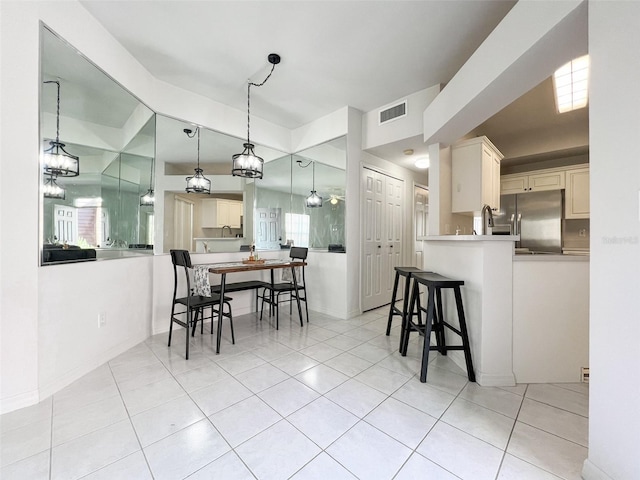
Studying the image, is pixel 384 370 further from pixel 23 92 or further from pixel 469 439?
pixel 23 92

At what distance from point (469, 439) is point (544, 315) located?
3.84 ft

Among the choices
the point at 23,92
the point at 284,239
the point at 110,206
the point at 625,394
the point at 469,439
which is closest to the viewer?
the point at 625,394

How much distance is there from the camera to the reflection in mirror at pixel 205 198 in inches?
124

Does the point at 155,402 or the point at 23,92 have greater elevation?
the point at 23,92

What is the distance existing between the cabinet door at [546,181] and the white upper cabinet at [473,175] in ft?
5.54

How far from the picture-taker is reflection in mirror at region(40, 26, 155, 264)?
6.40 ft

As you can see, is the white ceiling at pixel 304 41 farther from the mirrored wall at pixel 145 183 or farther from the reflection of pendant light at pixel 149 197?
the reflection of pendant light at pixel 149 197

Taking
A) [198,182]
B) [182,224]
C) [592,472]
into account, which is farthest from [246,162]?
[592,472]

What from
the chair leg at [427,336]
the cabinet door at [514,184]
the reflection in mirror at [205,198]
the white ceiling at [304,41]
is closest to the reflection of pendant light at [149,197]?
the reflection in mirror at [205,198]

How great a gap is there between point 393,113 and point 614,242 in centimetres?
296

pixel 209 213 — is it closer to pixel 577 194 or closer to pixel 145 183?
pixel 145 183

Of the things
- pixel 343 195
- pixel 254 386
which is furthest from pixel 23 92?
pixel 343 195

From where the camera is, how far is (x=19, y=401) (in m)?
1.71

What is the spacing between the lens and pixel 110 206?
2543 mm
